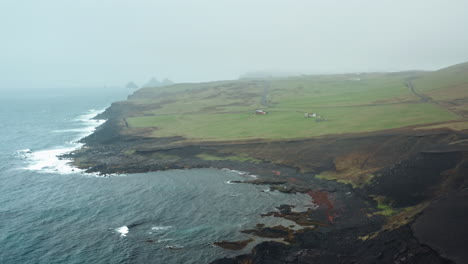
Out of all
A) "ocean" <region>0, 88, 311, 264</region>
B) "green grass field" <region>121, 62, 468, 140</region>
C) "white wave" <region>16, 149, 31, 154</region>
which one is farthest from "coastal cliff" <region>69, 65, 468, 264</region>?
"white wave" <region>16, 149, 31, 154</region>

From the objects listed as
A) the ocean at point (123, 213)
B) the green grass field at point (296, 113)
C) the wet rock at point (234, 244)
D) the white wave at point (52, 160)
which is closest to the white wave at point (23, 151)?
the white wave at point (52, 160)

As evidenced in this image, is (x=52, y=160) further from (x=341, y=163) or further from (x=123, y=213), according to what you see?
(x=341, y=163)

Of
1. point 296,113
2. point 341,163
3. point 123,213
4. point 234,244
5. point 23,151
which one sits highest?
point 296,113

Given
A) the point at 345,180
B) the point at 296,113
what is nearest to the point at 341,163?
the point at 345,180

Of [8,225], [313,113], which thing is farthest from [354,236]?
[313,113]

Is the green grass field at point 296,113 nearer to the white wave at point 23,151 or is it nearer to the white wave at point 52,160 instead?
the white wave at point 52,160
